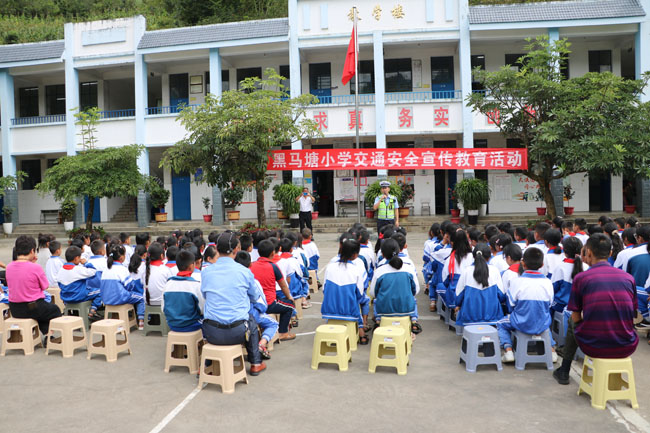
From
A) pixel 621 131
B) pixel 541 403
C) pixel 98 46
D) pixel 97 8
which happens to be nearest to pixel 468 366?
pixel 541 403

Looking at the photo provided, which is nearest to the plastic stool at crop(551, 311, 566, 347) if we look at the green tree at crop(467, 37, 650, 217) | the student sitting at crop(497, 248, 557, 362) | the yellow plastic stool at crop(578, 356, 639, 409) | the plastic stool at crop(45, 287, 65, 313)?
the student sitting at crop(497, 248, 557, 362)

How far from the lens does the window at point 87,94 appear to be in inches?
890

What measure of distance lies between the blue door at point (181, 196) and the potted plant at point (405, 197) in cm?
951

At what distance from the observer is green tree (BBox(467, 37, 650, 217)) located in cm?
1141

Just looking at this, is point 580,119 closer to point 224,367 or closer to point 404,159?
point 404,159

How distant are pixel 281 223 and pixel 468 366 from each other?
14.9 meters

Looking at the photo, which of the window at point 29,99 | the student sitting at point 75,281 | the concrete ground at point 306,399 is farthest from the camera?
the window at point 29,99

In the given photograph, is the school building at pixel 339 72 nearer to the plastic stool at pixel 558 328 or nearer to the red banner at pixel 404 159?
the red banner at pixel 404 159

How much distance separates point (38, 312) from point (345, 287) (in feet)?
11.9

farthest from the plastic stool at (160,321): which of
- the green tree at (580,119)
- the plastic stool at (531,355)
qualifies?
the green tree at (580,119)

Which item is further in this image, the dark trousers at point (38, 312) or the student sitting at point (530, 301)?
the dark trousers at point (38, 312)

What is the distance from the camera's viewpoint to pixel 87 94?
74.3 ft

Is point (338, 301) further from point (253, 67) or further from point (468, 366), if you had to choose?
point (253, 67)

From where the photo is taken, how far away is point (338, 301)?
546cm
